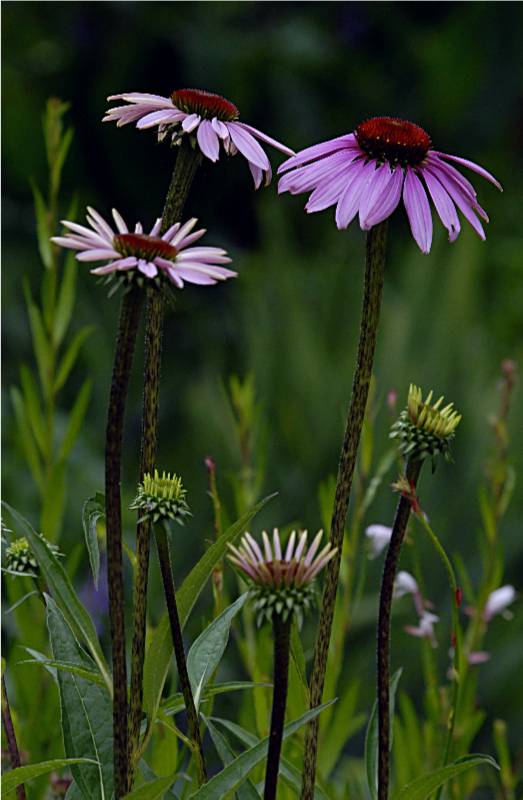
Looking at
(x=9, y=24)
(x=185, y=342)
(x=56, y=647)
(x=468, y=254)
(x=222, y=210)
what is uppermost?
(x=9, y=24)

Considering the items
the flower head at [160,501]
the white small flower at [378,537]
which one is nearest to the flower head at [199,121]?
the flower head at [160,501]

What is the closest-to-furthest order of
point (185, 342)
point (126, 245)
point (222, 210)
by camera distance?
point (126, 245), point (185, 342), point (222, 210)

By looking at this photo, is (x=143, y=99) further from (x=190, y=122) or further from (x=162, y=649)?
(x=162, y=649)

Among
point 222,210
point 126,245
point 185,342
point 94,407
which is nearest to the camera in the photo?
point 126,245

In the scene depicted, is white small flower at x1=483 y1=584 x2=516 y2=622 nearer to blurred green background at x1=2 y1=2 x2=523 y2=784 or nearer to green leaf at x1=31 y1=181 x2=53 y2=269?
green leaf at x1=31 y1=181 x2=53 y2=269

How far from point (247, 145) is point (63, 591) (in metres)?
0.16

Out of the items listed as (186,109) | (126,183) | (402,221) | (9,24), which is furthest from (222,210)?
(186,109)

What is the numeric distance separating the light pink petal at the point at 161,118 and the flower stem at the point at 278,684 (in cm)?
16

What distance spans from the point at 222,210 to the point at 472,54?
24.9 inches

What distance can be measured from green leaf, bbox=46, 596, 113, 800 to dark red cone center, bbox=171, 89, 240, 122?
6.9 inches

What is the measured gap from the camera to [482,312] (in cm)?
231

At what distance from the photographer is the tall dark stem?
0.35 m

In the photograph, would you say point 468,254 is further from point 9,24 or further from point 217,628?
point 217,628

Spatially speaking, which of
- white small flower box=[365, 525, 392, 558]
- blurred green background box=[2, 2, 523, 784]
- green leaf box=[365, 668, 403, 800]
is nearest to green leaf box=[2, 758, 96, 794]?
green leaf box=[365, 668, 403, 800]
